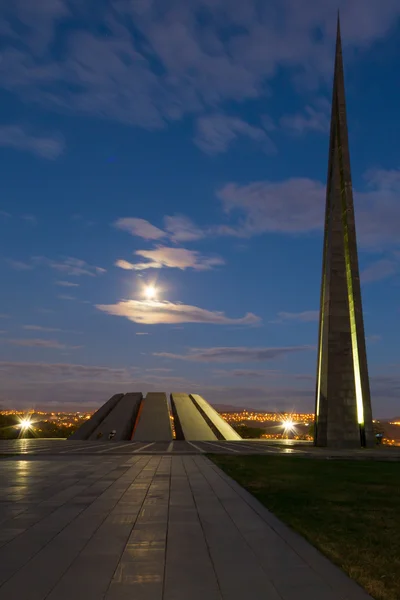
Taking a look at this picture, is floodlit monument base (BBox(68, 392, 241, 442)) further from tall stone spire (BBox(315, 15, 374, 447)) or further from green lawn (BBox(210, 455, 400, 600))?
green lawn (BBox(210, 455, 400, 600))

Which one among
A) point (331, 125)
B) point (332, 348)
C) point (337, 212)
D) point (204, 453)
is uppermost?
point (331, 125)

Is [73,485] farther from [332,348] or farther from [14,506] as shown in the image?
[332,348]

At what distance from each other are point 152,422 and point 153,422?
0.10 meters

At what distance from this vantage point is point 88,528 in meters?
7.87

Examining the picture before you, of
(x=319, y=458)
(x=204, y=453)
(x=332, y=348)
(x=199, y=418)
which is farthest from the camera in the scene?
(x=199, y=418)

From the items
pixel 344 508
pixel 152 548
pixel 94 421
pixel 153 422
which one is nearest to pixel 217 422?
pixel 153 422

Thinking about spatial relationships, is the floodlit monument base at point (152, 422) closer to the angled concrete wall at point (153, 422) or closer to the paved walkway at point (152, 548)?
the angled concrete wall at point (153, 422)

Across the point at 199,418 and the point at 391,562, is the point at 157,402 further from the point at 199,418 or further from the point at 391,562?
the point at 391,562

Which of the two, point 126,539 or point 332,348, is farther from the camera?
point 332,348

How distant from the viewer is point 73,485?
42.7 feet

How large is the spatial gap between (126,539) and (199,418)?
42.6 m

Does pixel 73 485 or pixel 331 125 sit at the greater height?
pixel 331 125

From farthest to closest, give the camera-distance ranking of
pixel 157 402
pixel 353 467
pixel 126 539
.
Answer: pixel 157 402 < pixel 353 467 < pixel 126 539

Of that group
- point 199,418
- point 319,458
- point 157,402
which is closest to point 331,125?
point 319,458
